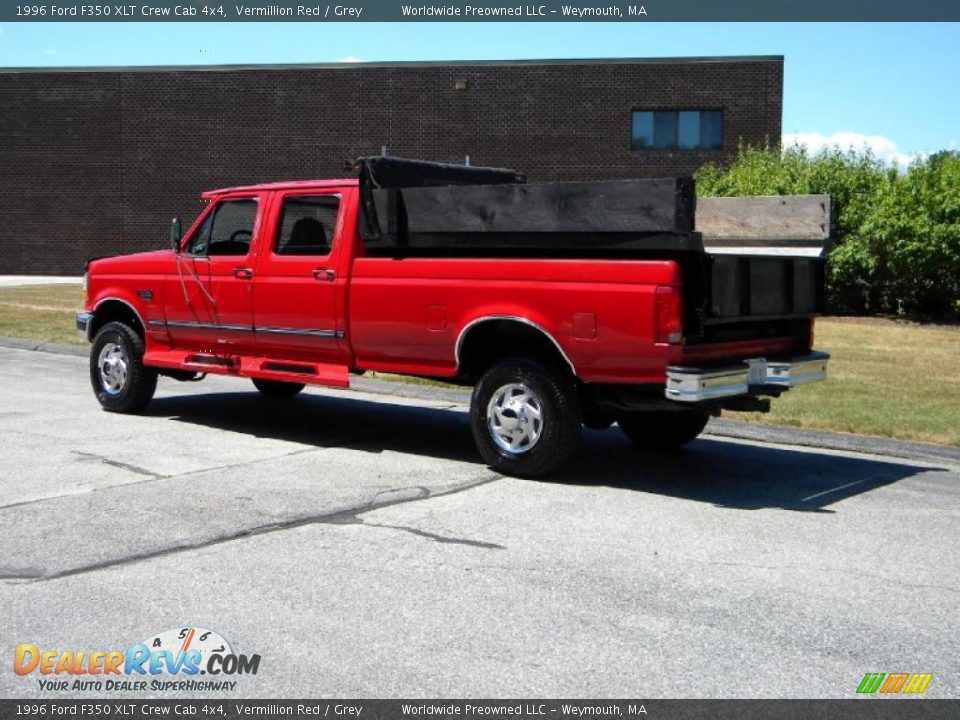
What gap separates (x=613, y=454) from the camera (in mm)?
9195

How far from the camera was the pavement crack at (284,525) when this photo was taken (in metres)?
5.59

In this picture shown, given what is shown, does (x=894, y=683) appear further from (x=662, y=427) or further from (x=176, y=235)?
(x=176, y=235)

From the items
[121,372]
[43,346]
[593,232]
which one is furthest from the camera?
[43,346]

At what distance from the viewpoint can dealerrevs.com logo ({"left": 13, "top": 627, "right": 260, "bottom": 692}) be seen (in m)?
4.31

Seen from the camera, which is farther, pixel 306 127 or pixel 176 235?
pixel 306 127

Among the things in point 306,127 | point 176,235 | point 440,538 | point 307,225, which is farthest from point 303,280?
point 306,127

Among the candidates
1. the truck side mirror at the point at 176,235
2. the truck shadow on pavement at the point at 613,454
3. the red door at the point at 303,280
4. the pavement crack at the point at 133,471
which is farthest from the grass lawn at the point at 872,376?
the pavement crack at the point at 133,471

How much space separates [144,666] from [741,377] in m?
4.45

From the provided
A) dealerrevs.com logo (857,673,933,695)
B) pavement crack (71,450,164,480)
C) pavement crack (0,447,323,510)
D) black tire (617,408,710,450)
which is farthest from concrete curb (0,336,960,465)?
dealerrevs.com logo (857,673,933,695)

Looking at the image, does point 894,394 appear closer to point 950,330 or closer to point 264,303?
point 264,303

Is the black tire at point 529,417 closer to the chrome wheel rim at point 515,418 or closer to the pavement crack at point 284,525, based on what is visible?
the chrome wheel rim at point 515,418

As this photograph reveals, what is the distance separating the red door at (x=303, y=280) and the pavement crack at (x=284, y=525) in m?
1.87

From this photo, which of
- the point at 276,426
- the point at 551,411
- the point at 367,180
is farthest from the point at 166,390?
the point at 551,411

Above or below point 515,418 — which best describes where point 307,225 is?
above
